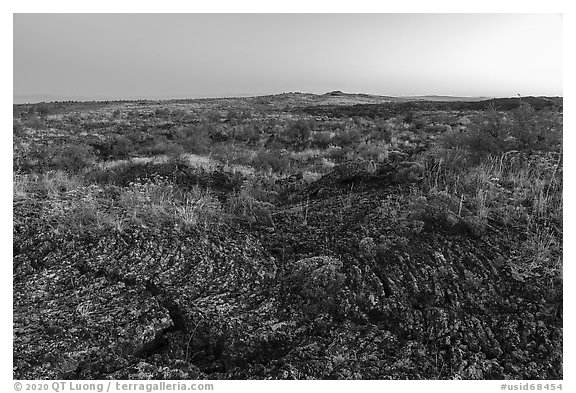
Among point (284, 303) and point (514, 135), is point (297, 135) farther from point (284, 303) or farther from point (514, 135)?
point (284, 303)

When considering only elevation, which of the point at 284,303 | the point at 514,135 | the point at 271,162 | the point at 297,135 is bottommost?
the point at 284,303

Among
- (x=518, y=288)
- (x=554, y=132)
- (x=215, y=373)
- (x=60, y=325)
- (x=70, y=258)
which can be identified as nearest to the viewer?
(x=215, y=373)

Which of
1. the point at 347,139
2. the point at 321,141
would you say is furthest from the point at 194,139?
the point at 347,139

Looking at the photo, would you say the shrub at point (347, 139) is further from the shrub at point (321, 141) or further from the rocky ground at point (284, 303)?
the rocky ground at point (284, 303)

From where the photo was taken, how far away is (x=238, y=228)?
546 centimetres

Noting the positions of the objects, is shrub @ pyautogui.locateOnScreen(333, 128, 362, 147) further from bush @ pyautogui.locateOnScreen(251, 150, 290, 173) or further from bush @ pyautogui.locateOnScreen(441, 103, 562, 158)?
bush @ pyautogui.locateOnScreen(441, 103, 562, 158)

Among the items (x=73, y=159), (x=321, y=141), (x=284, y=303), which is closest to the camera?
(x=284, y=303)

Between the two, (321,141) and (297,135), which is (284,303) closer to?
(321,141)

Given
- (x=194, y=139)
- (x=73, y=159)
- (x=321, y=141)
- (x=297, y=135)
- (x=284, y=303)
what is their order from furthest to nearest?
(x=297, y=135) < (x=194, y=139) < (x=321, y=141) < (x=73, y=159) < (x=284, y=303)

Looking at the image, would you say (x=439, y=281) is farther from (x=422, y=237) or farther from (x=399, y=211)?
(x=399, y=211)

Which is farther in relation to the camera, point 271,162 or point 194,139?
point 194,139

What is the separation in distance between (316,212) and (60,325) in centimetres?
332

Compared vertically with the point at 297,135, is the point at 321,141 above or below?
below

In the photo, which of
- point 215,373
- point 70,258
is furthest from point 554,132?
point 70,258
